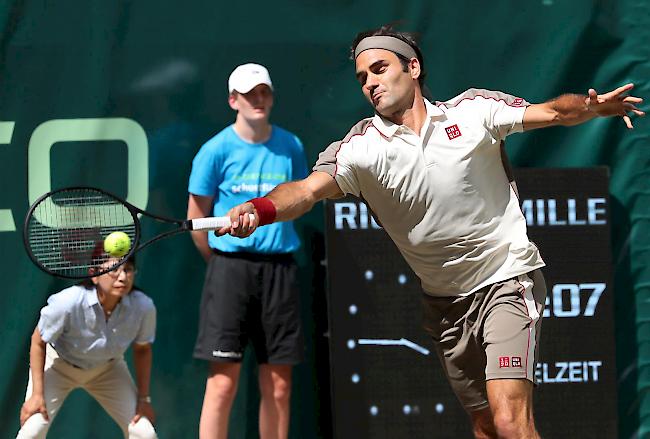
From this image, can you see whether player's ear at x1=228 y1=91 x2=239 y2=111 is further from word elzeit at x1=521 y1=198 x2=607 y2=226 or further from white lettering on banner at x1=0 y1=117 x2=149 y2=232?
word elzeit at x1=521 y1=198 x2=607 y2=226

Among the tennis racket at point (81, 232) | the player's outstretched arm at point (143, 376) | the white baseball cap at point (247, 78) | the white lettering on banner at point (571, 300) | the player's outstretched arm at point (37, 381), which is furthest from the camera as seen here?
the white lettering on banner at point (571, 300)

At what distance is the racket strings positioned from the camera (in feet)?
17.2

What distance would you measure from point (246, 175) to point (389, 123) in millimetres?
1428

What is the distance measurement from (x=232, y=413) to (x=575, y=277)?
1.73 metres

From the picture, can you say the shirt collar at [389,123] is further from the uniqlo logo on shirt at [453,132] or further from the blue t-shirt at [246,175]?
the blue t-shirt at [246,175]

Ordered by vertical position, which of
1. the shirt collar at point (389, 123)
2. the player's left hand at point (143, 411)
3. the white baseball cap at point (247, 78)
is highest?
the white baseball cap at point (247, 78)

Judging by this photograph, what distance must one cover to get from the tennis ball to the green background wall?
3.07ft

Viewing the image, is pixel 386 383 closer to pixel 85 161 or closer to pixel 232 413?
pixel 232 413

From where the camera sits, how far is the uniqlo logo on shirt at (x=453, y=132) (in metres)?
4.34

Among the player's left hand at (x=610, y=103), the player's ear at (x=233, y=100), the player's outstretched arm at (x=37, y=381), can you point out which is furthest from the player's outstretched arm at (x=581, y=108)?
the player's outstretched arm at (x=37, y=381)

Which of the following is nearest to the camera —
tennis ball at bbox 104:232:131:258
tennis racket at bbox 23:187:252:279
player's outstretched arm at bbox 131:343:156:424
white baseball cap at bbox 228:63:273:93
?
tennis ball at bbox 104:232:131:258

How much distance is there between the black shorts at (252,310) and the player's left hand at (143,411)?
308 mm

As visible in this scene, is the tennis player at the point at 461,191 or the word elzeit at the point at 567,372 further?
the word elzeit at the point at 567,372

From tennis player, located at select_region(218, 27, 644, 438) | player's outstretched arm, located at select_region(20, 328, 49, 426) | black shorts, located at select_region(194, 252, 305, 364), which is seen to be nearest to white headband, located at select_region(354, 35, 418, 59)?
tennis player, located at select_region(218, 27, 644, 438)
